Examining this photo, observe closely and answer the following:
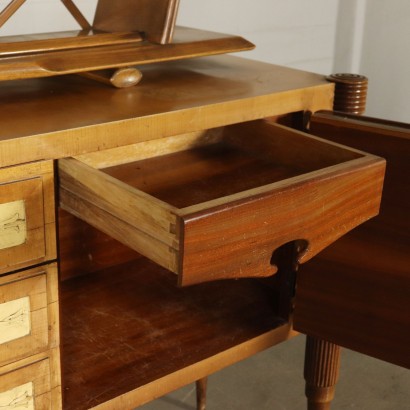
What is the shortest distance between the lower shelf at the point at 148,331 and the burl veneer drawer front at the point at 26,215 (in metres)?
0.24

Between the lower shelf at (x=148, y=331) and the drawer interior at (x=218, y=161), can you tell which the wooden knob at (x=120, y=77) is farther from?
the lower shelf at (x=148, y=331)

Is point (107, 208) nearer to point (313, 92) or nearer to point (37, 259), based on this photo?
point (37, 259)

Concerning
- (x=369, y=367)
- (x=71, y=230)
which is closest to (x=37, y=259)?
(x=71, y=230)

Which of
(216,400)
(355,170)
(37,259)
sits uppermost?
(355,170)

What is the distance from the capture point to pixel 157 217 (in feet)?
2.61

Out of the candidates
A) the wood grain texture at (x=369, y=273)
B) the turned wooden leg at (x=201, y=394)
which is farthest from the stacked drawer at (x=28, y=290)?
the turned wooden leg at (x=201, y=394)

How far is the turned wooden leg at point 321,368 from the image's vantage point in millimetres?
1273

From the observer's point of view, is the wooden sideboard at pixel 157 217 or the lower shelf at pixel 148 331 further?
the lower shelf at pixel 148 331

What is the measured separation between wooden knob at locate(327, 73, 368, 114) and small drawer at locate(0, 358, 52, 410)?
60cm

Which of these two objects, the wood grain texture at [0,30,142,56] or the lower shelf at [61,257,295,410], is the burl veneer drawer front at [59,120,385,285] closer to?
the wood grain texture at [0,30,142,56]

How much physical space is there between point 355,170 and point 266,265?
170 millimetres

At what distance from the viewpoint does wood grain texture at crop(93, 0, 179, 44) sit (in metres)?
1.09

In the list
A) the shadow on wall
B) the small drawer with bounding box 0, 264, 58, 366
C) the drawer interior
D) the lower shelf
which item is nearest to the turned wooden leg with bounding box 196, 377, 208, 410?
the lower shelf

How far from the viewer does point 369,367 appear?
1.94 m
